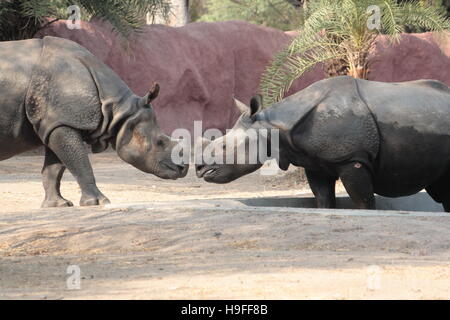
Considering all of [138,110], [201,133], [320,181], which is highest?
[138,110]

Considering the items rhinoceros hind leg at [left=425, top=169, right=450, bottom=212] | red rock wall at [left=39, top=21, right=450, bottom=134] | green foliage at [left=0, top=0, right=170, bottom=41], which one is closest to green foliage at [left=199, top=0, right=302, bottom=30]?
red rock wall at [left=39, top=21, right=450, bottom=134]

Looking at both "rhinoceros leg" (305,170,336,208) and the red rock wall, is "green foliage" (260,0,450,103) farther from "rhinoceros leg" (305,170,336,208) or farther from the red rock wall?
the red rock wall

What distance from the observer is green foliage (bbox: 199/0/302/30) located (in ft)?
102

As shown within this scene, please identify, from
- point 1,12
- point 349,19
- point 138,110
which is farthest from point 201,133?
point 138,110

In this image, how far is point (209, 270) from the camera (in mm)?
6348

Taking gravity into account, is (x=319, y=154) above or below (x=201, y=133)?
above

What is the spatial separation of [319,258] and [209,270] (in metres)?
0.86

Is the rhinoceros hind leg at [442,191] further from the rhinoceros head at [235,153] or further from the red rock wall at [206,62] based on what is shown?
the red rock wall at [206,62]

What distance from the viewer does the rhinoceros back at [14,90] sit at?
9.64 meters

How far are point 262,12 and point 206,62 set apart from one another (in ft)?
35.6

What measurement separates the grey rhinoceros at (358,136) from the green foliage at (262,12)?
67.7 ft

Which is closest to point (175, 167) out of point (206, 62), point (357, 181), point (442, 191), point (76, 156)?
point (76, 156)
